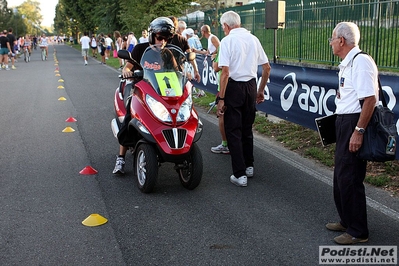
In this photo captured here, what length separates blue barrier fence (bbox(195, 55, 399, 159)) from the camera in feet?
21.2

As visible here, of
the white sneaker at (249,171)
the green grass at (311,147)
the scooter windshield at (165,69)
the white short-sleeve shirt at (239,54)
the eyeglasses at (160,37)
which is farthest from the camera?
the white sneaker at (249,171)

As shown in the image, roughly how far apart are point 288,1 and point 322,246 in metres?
10.4

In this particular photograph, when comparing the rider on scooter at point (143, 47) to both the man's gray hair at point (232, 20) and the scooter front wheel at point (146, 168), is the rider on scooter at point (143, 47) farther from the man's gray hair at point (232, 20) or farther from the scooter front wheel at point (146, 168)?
the man's gray hair at point (232, 20)

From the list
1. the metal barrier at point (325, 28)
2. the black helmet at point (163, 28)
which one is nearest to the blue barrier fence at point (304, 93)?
the metal barrier at point (325, 28)

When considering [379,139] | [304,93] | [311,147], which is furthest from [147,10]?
[379,139]

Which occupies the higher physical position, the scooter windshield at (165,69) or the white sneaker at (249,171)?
the scooter windshield at (165,69)

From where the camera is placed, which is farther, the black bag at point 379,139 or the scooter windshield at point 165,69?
the scooter windshield at point 165,69

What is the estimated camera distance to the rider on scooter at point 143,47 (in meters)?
5.94

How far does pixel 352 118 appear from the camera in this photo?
4.18 m

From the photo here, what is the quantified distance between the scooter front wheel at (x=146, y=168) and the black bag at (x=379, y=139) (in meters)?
2.44

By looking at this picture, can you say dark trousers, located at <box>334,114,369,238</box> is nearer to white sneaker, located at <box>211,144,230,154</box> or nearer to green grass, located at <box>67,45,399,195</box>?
green grass, located at <box>67,45,399,195</box>

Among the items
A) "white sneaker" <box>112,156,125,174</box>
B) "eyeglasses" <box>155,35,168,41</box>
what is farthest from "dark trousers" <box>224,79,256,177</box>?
"white sneaker" <box>112,156,125,174</box>

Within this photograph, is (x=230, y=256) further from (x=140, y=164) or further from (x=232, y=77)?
(x=232, y=77)

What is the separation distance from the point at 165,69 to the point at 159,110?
604mm
